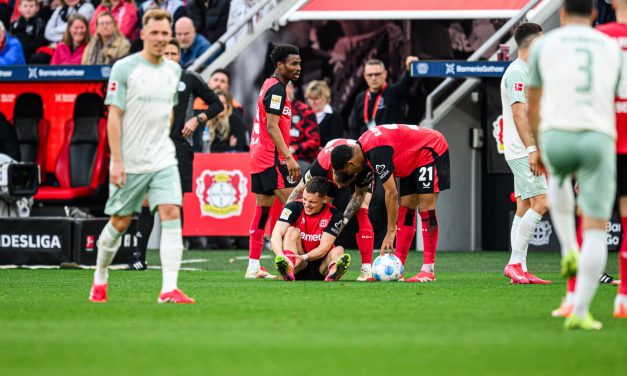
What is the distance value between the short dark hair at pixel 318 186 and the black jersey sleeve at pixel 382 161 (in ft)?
2.14

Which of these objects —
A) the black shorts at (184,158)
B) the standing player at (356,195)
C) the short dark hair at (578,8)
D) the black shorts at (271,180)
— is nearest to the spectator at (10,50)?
the black shorts at (184,158)

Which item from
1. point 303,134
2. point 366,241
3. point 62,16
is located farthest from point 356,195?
point 62,16

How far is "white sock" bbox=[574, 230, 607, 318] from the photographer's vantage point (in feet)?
23.9

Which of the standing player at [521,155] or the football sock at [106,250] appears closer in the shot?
the football sock at [106,250]

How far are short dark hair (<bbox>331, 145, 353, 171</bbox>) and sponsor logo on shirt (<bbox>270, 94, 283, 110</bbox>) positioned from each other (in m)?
1.40

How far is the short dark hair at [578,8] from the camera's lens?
746 cm

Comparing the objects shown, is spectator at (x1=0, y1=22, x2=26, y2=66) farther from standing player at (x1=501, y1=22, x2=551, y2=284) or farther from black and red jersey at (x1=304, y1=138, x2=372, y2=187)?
standing player at (x1=501, y1=22, x2=551, y2=284)

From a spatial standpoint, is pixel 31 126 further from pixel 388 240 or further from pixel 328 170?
pixel 388 240

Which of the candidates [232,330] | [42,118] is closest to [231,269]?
[42,118]

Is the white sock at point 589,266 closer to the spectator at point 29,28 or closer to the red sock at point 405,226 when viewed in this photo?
the red sock at point 405,226

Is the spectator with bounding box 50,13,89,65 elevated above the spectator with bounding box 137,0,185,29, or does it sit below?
below

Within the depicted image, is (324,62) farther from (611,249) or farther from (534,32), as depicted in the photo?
(534,32)

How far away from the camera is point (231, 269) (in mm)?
14984

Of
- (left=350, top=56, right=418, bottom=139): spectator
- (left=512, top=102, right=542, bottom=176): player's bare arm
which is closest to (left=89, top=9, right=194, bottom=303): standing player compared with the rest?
(left=512, top=102, right=542, bottom=176): player's bare arm
